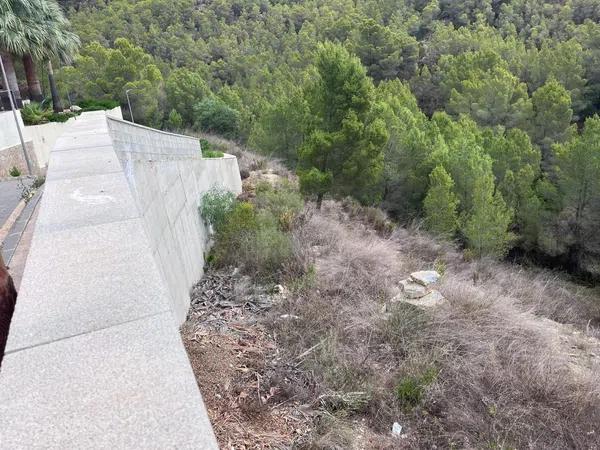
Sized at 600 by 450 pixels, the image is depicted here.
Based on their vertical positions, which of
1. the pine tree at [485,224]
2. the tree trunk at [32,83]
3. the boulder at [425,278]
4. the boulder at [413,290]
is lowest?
the pine tree at [485,224]

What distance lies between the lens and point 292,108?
63.6 ft

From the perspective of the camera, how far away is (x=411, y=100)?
21.8m

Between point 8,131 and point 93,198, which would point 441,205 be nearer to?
point 93,198

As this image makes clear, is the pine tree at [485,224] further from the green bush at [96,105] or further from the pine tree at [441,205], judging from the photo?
the green bush at [96,105]

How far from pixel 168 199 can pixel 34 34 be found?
1862 centimetres

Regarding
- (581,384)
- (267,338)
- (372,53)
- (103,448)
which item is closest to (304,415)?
(267,338)

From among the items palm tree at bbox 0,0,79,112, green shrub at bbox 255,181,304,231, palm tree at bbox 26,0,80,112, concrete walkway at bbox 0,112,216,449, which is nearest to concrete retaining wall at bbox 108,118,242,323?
green shrub at bbox 255,181,304,231

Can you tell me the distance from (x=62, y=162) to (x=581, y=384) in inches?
217

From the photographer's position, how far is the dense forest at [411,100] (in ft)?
42.0

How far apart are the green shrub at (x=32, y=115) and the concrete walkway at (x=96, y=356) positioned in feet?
59.6

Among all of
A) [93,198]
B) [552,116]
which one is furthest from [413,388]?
[552,116]

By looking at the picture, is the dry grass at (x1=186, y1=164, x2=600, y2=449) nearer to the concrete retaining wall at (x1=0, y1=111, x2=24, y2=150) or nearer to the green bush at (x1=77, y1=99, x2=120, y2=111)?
the concrete retaining wall at (x1=0, y1=111, x2=24, y2=150)

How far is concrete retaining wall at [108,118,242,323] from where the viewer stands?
14.9 ft

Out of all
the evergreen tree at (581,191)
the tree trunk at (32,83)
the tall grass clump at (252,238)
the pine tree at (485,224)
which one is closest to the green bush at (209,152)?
the tall grass clump at (252,238)
